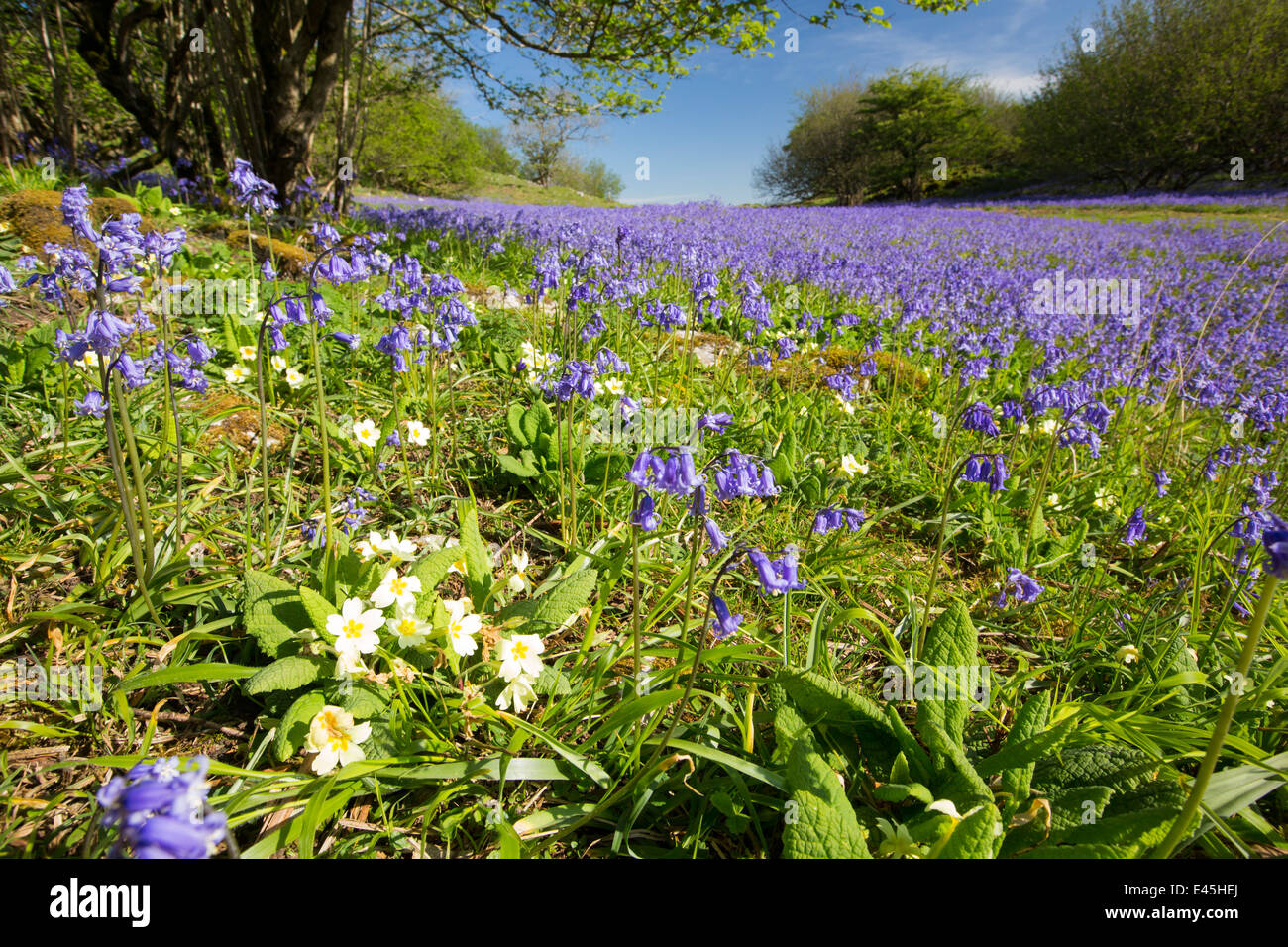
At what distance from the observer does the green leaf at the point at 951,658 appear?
167 centimetres

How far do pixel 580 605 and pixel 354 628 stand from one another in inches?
26.3

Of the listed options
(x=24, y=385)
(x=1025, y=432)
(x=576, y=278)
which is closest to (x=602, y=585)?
(x=576, y=278)

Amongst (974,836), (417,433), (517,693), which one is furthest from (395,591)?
(974,836)

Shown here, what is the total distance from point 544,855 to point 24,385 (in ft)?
11.4

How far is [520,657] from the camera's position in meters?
1.70

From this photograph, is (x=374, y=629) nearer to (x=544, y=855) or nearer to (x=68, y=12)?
(x=544, y=855)

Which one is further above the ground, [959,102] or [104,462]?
[959,102]

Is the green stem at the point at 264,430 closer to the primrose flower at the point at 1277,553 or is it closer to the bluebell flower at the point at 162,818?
the bluebell flower at the point at 162,818

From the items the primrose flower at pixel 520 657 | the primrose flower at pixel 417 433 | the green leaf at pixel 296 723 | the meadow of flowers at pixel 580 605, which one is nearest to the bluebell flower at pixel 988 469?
the meadow of flowers at pixel 580 605

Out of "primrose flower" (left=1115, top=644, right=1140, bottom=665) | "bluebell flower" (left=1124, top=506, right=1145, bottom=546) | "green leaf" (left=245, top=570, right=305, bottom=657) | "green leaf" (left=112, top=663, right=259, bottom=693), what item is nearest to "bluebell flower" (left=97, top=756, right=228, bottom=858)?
"green leaf" (left=112, top=663, right=259, bottom=693)
